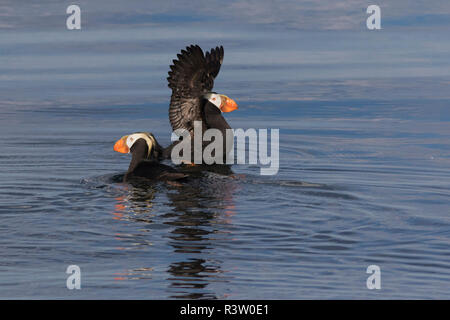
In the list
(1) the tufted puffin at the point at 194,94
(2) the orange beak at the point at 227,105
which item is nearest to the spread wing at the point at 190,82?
(1) the tufted puffin at the point at 194,94

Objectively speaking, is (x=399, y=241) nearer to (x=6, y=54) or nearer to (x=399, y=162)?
(x=399, y=162)

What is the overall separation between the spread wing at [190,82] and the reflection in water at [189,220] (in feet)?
3.70

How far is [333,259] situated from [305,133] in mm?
6229

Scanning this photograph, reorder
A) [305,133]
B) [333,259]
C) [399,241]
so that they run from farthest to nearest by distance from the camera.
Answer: [305,133] → [399,241] → [333,259]

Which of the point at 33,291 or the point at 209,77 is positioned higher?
the point at 209,77

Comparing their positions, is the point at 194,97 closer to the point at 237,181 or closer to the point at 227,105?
the point at 227,105

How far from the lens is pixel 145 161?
29.3 feet

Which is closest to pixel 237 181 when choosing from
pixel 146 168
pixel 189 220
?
pixel 146 168

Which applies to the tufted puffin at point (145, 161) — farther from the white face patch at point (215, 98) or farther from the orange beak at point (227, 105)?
the orange beak at point (227, 105)

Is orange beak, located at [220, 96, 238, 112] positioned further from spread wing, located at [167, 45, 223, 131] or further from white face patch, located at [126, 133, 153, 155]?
white face patch, located at [126, 133, 153, 155]

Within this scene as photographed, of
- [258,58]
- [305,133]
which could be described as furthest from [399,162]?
[258,58]

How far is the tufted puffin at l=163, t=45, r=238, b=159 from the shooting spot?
10203mm
